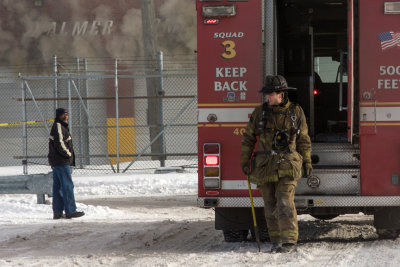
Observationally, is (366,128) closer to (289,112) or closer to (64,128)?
(289,112)

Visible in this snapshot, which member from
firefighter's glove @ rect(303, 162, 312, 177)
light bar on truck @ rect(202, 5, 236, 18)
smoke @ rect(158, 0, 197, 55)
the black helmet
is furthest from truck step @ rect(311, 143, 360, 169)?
smoke @ rect(158, 0, 197, 55)

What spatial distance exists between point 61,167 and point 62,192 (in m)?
0.39

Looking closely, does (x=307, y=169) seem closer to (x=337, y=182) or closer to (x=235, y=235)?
(x=337, y=182)

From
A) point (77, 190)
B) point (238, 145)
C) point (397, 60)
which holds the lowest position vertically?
point (77, 190)

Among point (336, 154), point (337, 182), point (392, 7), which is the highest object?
point (392, 7)

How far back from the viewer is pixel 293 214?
852 cm

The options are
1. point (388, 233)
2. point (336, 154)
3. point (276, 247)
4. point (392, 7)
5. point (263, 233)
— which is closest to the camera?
point (276, 247)

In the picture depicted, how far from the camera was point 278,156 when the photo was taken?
28.0ft

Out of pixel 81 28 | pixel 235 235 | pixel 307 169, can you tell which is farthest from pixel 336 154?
pixel 81 28

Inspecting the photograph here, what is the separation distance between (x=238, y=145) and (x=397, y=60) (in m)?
1.94

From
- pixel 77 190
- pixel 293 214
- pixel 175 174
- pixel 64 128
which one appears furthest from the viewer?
pixel 175 174

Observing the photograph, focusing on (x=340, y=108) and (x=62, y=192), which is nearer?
(x=340, y=108)

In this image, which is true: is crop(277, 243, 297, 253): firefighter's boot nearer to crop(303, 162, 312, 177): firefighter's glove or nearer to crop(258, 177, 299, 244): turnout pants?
crop(258, 177, 299, 244): turnout pants

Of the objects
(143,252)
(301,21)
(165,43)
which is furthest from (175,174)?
(165,43)
